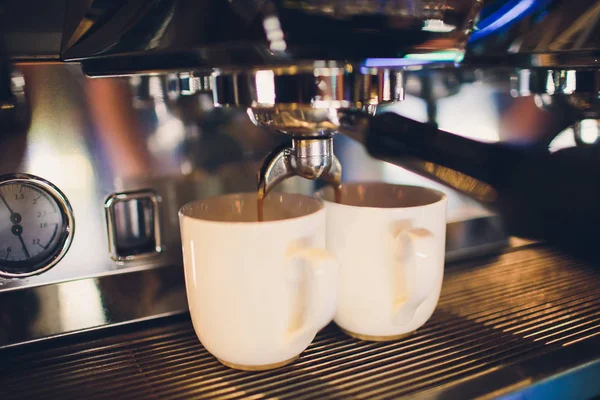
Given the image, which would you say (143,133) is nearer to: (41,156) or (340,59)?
(41,156)

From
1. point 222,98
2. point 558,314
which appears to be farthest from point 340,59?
point 558,314

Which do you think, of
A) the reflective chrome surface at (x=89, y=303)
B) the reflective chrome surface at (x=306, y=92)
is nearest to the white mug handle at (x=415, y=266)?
the reflective chrome surface at (x=306, y=92)

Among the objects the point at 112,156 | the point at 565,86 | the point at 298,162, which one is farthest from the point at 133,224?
the point at 565,86

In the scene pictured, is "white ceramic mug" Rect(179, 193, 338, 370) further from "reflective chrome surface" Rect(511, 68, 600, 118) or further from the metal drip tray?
"reflective chrome surface" Rect(511, 68, 600, 118)

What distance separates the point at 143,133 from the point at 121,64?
0.09 meters

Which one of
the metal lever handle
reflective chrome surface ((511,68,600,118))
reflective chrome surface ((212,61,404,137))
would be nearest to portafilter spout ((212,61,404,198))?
reflective chrome surface ((212,61,404,137))

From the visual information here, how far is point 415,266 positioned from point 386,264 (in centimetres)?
3

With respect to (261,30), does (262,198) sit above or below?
below

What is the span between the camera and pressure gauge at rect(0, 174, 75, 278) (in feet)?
Result: 1.50

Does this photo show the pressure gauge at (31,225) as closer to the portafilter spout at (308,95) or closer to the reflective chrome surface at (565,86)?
the portafilter spout at (308,95)

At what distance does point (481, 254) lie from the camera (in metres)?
0.69

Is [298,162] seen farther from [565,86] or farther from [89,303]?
[565,86]

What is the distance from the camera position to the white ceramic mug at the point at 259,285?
1.31 feet

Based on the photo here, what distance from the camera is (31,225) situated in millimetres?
467
